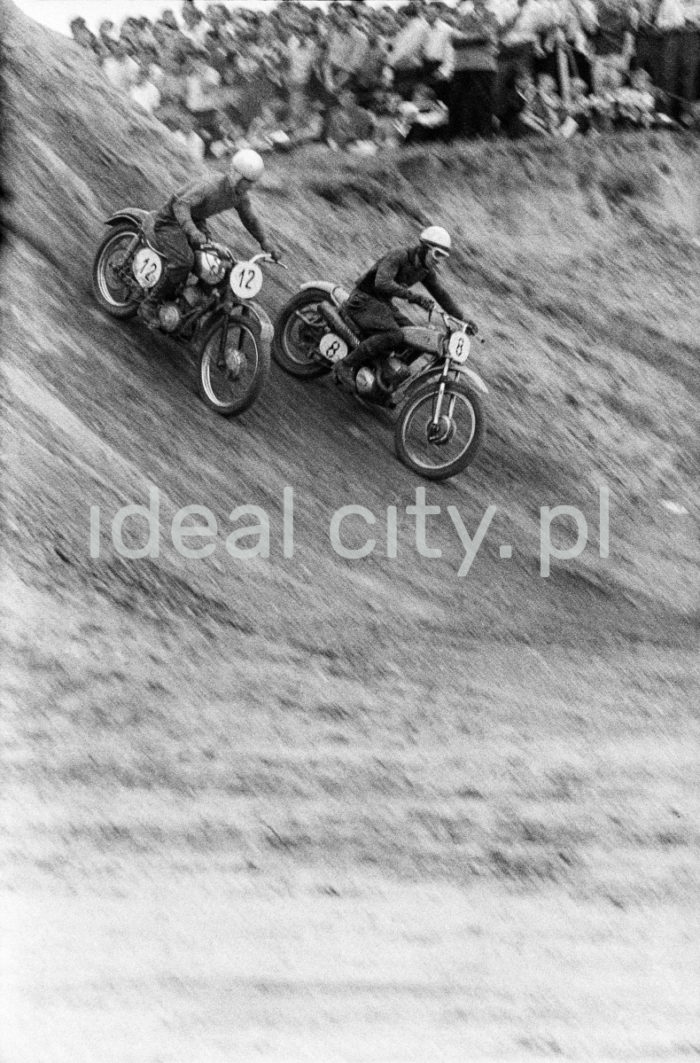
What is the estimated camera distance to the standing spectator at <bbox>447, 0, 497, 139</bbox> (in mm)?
14102

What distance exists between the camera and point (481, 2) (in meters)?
14.2

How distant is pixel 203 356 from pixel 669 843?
446cm

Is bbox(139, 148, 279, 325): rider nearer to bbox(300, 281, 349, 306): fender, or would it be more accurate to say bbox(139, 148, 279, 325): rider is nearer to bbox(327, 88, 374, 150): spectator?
bbox(300, 281, 349, 306): fender

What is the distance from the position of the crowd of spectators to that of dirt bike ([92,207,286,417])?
367cm

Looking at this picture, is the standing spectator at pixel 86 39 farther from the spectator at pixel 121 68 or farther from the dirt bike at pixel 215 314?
the dirt bike at pixel 215 314

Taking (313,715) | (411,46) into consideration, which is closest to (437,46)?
(411,46)

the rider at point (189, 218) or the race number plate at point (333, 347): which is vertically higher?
the rider at point (189, 218)

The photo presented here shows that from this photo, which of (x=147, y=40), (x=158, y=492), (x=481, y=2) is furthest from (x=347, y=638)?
(x=481, y=2)

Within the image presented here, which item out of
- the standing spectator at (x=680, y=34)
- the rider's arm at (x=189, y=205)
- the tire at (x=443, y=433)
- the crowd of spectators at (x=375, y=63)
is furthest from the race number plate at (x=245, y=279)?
the standing spectator at (x=680, y=34)

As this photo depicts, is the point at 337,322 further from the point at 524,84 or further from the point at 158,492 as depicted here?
the point at 524,84

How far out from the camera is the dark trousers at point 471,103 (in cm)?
1448

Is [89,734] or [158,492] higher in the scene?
[158,492]

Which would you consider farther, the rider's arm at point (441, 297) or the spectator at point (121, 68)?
the spectator at point (121, 68)

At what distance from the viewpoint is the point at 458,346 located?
10305 millimetres
